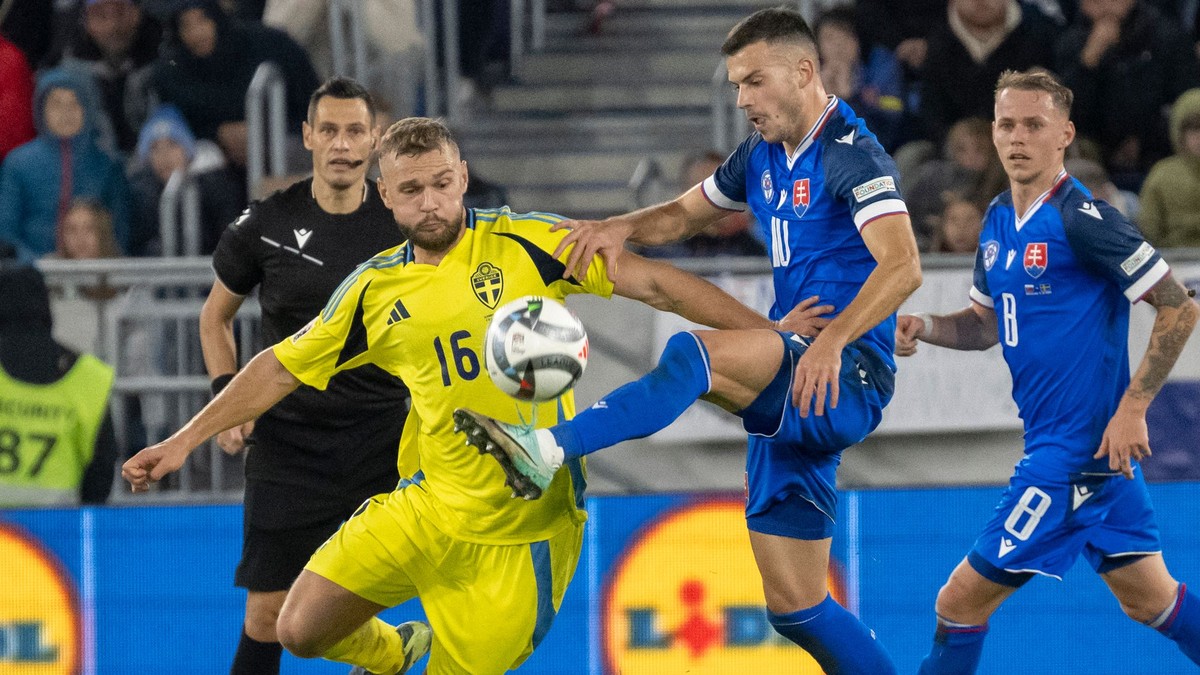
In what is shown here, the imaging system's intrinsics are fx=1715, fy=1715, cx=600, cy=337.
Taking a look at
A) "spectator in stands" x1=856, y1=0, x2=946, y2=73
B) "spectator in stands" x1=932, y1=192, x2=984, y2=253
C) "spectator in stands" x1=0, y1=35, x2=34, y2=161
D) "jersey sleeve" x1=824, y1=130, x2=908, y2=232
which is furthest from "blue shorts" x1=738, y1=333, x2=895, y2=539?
"spectator in stands" x1=0, y1=35, x2=34, y2=161

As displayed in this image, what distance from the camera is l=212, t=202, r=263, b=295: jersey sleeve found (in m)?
6.38

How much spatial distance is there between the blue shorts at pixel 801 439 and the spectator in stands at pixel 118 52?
6.59 m

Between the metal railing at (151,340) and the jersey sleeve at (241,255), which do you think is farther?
Answer: the metal railing at (151,340)

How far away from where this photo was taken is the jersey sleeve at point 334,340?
5383mm

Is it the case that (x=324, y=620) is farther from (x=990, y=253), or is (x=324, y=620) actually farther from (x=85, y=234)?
(x=85, y=234)

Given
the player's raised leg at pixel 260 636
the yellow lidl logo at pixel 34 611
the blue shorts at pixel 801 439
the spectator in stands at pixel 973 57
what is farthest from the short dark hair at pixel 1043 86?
the yellow lidl logo at pixel 34 611

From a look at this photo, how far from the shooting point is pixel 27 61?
36.4ft

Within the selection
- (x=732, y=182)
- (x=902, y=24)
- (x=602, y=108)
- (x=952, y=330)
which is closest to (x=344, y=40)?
(x=602, y=108)

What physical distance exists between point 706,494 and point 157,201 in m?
4.42

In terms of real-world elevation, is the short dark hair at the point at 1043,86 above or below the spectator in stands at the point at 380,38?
above

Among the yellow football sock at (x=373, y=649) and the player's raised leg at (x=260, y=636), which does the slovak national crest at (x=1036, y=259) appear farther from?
the player's raised leg at (x=260, y=636)

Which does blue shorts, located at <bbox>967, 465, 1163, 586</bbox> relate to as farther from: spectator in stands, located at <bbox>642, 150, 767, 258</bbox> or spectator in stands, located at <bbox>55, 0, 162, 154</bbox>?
spectator in stands, located at <bbox>55, 0, 162, 154</bbox>

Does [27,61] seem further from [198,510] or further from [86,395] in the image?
[198,510]

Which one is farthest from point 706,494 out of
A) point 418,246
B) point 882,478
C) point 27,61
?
point 27,61
